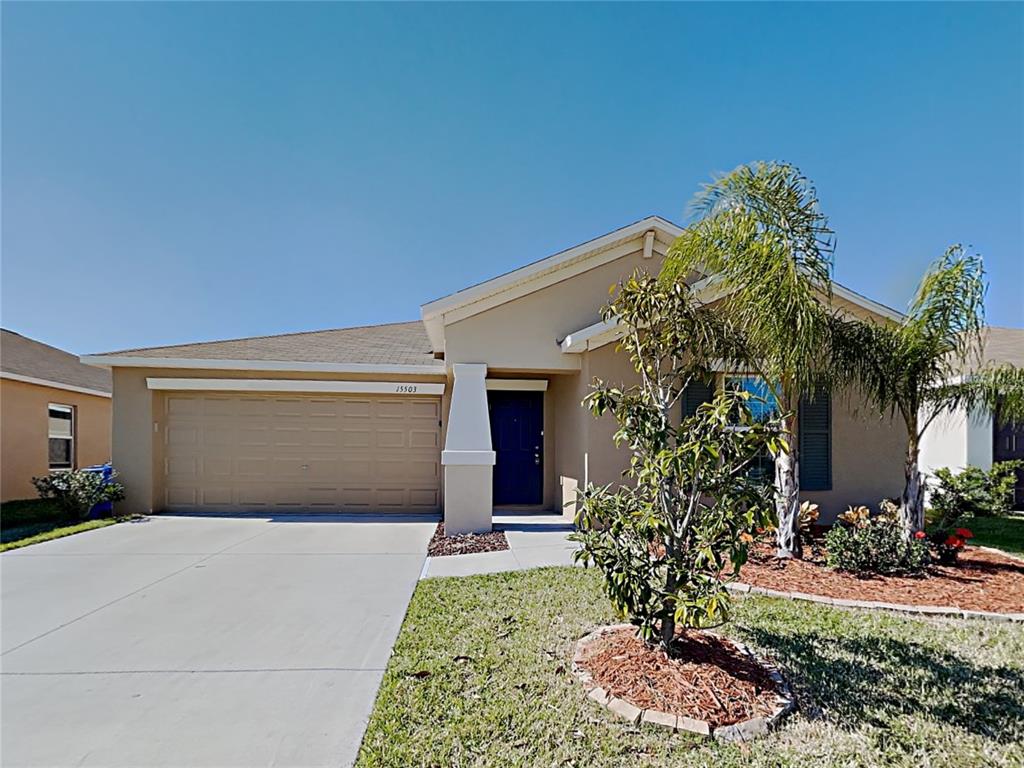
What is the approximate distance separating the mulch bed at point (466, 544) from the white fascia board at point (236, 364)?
12.5 ft

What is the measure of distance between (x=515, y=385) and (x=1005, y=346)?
15.0 meters

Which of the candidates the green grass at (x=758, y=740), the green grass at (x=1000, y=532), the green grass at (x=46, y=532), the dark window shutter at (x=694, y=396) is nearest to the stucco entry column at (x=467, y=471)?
the green grass at (x=758, y=740)

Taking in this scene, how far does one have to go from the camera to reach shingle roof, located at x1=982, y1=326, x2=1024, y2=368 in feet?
43.8

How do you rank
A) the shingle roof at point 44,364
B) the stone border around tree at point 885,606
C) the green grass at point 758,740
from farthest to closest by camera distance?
the shingle roof at point 44,364 → the stone border around tree at point 885,606 → the green grass at point 758,740

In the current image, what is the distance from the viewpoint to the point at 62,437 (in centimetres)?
1441

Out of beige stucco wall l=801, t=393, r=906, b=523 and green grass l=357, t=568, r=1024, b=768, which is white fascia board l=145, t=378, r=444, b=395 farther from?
beige stucco wall l=801, t=393, r=906, b=523

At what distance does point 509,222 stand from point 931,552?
11.3 m

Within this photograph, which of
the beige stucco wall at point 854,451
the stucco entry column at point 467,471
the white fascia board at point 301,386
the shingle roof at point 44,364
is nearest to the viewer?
the stucco entry column at point 467,471

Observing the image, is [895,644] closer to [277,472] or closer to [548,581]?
[548,581]

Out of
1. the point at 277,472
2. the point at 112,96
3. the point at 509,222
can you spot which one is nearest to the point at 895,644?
the point at 277,472

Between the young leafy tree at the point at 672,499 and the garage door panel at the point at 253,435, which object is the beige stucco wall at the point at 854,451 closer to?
the young leafy tree at the point at 672,499

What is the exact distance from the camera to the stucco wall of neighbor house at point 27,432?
1255 cm

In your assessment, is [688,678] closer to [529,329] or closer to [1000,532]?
[529,329]

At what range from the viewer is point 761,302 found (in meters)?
6.23
